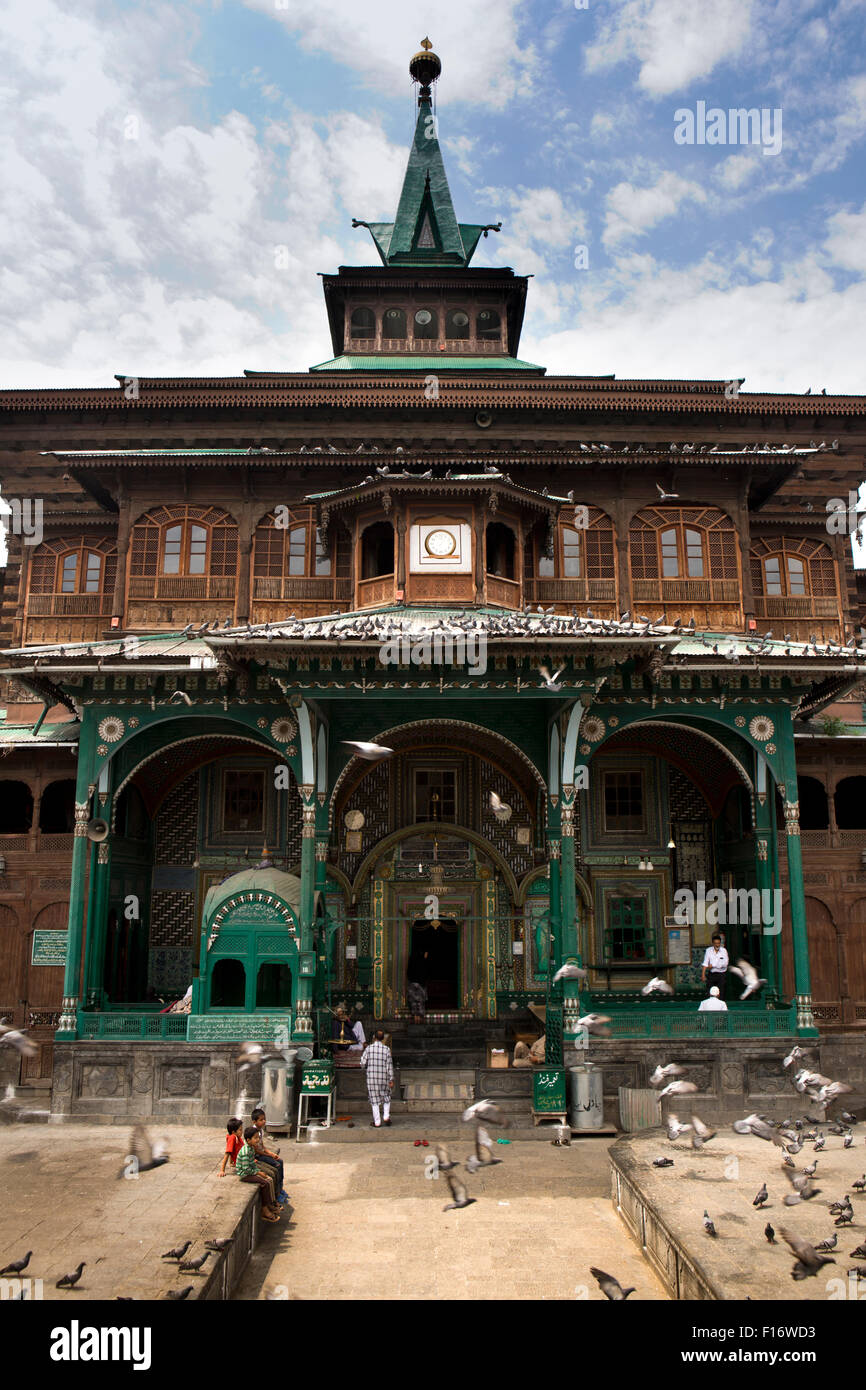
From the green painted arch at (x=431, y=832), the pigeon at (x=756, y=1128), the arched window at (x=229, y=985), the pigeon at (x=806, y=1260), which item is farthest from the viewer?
the green painted arch at (x=431, y=832)

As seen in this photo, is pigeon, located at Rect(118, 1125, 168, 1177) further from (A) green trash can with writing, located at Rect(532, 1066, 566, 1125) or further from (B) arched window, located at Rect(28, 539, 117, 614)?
(B) arched window, located at Rect(28, 539, 117, 614)

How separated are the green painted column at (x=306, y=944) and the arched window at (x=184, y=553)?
24.5 ft

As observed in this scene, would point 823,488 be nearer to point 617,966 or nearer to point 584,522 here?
point 584,522

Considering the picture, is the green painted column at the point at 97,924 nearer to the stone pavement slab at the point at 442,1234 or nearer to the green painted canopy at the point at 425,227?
the stone pavement slab at the point at 442,1234

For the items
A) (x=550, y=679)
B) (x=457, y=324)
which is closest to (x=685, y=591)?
(x=550, y=679)

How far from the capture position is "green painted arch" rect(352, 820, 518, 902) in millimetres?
21547

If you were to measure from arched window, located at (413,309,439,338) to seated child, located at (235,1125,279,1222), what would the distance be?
2435 cm

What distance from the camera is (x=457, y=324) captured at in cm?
2953

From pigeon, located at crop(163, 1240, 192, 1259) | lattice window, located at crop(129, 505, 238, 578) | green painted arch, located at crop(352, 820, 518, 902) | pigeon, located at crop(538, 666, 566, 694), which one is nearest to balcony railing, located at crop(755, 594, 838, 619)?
pigeon, located at crop(538, 666, 566, 694)

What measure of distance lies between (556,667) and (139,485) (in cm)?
1136

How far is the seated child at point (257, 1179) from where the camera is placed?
11.0 m

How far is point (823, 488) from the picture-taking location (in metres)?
24.8

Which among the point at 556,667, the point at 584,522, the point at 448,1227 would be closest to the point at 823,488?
the point at 584,522

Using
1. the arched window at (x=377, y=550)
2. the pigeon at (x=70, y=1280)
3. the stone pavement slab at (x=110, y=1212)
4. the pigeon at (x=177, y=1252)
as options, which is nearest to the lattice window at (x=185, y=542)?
the arched window at (x=377, y=550)
